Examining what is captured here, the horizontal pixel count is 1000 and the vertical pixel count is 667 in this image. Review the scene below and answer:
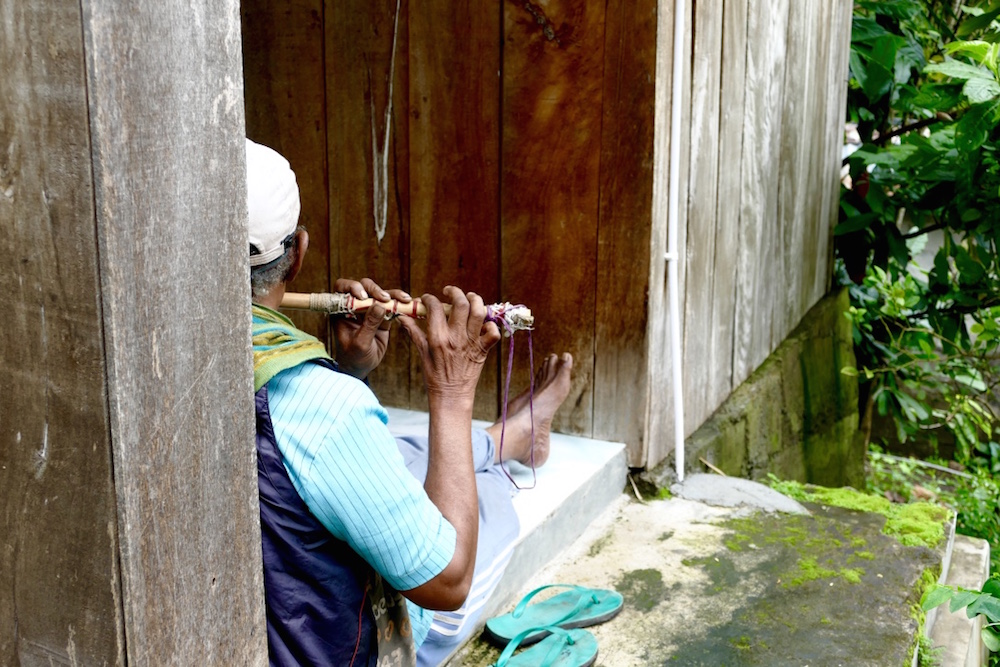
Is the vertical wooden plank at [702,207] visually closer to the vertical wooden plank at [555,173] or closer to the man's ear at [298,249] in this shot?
the vertical wooden plank at [555,173]

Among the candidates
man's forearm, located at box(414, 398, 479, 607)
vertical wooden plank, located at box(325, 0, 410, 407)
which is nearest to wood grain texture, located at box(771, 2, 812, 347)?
vertical wooden plank, located at box(325, 0, 410, 407)

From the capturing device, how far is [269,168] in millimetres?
1654

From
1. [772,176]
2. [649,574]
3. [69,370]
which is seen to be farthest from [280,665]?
[772,176]

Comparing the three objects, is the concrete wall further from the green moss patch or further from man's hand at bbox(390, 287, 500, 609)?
man's hand at bbox(390, 287, 500, 609)

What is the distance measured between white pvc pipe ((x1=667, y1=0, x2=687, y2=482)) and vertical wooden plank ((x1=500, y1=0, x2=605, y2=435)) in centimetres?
23

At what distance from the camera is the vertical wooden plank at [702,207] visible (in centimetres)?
324

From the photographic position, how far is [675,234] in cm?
309

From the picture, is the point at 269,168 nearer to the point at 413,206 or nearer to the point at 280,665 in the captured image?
the point at 280,665

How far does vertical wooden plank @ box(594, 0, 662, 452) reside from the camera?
2.89 m

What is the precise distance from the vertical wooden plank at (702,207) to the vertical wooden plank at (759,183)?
1.32 ft

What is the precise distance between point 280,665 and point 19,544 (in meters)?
0.51

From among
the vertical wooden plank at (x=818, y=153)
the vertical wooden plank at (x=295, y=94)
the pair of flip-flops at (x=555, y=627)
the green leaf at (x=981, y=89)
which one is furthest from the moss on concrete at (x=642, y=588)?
the vertical wooden plank at (x=818, y=153)

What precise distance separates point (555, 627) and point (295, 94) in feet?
6.45

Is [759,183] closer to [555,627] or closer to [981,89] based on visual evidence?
[981,89]
